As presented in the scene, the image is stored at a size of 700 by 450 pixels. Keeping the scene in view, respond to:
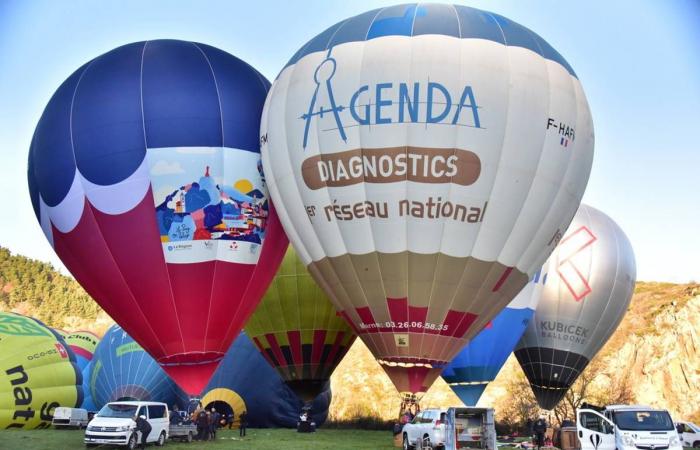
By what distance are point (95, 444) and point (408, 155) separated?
324 inches

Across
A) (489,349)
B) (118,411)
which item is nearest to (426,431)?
(118,411)

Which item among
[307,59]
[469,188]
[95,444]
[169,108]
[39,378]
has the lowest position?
[95,444]

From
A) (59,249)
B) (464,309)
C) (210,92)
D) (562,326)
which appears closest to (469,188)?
(464,309)

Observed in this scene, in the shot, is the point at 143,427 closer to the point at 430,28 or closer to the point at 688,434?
the point at 430,28

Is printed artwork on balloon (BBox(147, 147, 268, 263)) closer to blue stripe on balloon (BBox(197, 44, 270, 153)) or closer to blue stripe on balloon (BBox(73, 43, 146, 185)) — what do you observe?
blue stripe on balloon (BBox(197, 44, 270, 153))

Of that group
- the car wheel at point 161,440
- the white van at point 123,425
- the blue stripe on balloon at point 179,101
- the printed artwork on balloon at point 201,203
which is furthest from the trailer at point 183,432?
the blue stripe on balloon at point 179,101

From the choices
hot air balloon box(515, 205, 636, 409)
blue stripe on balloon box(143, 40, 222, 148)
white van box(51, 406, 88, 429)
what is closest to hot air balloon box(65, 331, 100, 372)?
white van box(51, 406, 88, 429)

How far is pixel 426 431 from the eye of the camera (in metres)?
16.4

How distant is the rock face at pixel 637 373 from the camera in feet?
134

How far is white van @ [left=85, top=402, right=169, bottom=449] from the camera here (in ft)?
51.6

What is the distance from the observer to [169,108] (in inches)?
711

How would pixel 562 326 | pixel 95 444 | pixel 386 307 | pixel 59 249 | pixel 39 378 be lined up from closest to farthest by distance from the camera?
1. pixel 95 444
2. pixel 386 307
3. pixel 59 249
4. pixel 39 378
5. pixel 562 326

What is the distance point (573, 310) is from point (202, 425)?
1360cm

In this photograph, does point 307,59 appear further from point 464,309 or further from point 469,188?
point 464,309
